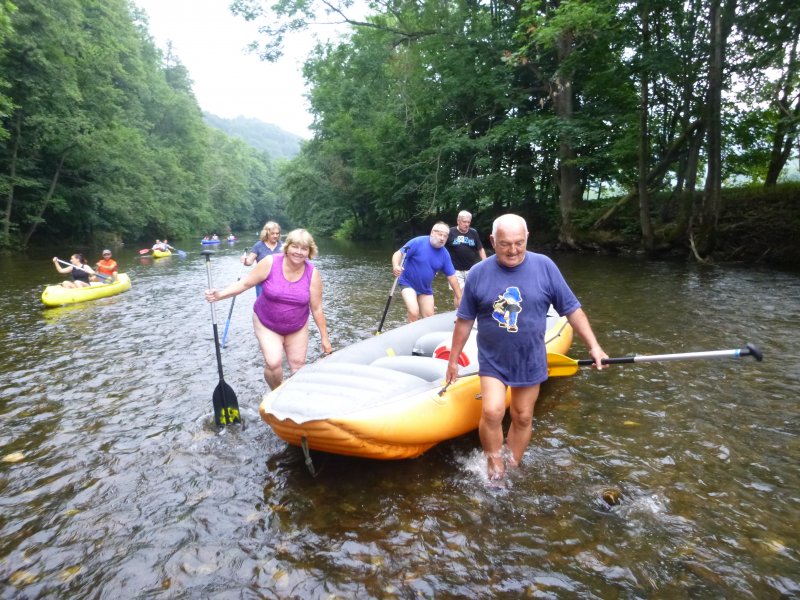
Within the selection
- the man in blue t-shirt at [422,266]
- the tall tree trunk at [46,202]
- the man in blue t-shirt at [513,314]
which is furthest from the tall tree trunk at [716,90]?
the tall tree trunk at [46,202]

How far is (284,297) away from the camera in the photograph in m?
4.37

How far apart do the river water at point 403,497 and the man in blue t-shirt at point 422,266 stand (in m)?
2.01

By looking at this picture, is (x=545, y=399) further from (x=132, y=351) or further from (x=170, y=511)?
(x=132, y=351)

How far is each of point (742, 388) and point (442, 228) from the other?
3651 mm

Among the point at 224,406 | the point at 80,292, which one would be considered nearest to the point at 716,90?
the point at 224,406

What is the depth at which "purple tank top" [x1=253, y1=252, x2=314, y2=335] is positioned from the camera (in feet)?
14.3

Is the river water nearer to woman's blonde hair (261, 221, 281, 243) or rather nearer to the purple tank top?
the purple tank top

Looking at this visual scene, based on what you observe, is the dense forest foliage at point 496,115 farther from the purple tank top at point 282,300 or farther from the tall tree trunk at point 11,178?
the purple tank top at point 282,300

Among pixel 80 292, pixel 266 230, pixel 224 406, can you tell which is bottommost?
pixel 80 292

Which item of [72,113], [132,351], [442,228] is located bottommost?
[132,351]

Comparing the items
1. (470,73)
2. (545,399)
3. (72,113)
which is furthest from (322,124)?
(545,399)

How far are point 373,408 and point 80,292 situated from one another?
10.5 meters

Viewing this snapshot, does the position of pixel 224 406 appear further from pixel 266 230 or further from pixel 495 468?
pixel 266 230

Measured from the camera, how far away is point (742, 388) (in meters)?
5.04
